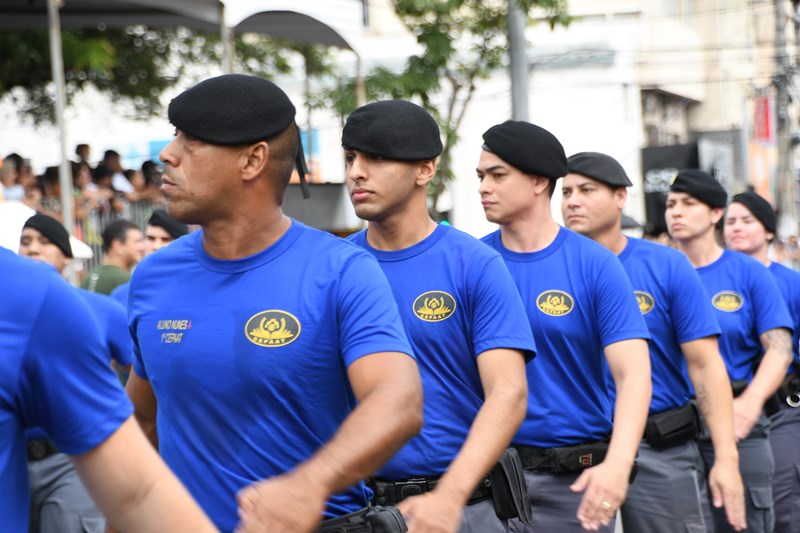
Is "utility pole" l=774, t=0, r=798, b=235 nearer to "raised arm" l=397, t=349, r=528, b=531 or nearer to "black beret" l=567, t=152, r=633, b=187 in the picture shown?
"black beret" l=567, t=152, r=633, b=187

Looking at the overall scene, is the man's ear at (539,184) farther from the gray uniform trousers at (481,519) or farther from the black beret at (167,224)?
the black beret at (167,224)

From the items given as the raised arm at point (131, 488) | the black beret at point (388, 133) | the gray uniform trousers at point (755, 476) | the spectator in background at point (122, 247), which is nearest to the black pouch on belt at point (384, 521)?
the raised arm at point (131, 488)

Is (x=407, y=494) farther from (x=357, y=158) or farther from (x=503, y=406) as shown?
(x=357, y=158)

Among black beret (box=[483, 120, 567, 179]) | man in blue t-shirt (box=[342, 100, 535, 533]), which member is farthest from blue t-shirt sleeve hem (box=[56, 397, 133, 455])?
black beret (box=[483, 120, 567, 179])

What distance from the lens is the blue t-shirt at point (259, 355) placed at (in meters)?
3.65

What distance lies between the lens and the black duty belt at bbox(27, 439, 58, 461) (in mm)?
6891

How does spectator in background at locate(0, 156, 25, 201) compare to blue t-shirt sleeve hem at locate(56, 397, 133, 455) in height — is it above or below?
above

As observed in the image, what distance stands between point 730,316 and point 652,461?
1.85 metres

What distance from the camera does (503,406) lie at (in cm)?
465

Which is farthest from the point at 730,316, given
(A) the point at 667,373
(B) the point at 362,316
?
(B) the point at 362,316

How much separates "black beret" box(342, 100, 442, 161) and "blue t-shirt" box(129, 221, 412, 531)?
1.36 meters

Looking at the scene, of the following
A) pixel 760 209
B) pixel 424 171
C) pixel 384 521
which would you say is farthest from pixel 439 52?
pixel 384 521

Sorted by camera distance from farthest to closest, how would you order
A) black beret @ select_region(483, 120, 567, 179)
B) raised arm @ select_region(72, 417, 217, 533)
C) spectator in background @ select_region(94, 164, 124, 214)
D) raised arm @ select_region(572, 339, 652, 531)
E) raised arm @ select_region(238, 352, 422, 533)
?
1. spectator in background @ select_region(94, 164, 124, 214)
2. black beret @ select_region(483, 120, 567, 179)
3. raised arm @ select_region(572, 339, 652, 531)
4. raised arm @ select_region(238, 352, 422, 533)
5. raised arm @ select_region(72, 417, 217, 533)

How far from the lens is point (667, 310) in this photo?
7.05 metres
